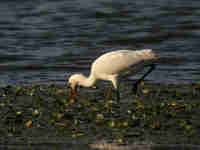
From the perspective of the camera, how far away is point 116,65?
38.2 feet

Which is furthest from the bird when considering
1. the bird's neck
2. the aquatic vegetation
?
the aquatic vegetation

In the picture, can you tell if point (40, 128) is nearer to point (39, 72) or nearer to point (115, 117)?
point (115, 117)

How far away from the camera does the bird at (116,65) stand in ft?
38.0

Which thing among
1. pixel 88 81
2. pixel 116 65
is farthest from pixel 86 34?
pixel 116 65

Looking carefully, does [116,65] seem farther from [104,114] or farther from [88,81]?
[104,114]

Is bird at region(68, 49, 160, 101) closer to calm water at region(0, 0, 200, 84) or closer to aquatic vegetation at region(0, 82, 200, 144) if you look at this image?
aquatic vegetation at region(0, 82, 200, 144)

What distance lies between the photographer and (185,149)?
801 centimetres

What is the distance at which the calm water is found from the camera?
15945mm

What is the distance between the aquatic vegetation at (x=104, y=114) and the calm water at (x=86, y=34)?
2.21 m

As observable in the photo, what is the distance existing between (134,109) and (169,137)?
2.00 m

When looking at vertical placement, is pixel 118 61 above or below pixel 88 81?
above

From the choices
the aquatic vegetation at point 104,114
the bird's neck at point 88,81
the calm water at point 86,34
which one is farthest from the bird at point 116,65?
the calm water at point 86,34

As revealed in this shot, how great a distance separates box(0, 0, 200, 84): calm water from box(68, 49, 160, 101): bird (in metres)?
2.34

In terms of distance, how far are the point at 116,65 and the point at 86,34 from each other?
903 cm
